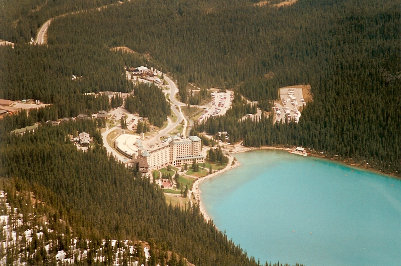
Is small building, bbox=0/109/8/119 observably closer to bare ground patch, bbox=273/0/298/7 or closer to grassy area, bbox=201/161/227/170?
grassy area, bbox=201/161/227/170

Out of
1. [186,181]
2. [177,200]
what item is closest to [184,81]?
[186,181]

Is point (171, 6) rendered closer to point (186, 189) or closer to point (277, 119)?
point (277, 119)

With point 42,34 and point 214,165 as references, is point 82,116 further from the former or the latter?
point 42,34

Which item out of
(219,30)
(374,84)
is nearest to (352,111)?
(374,84)

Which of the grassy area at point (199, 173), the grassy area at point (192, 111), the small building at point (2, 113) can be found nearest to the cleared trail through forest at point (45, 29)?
the grassy area at point (192, 111)

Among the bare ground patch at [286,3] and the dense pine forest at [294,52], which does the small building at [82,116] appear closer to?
the dense pine forest at [294,52]

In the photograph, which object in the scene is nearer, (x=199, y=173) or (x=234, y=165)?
(x=199, y=173)
